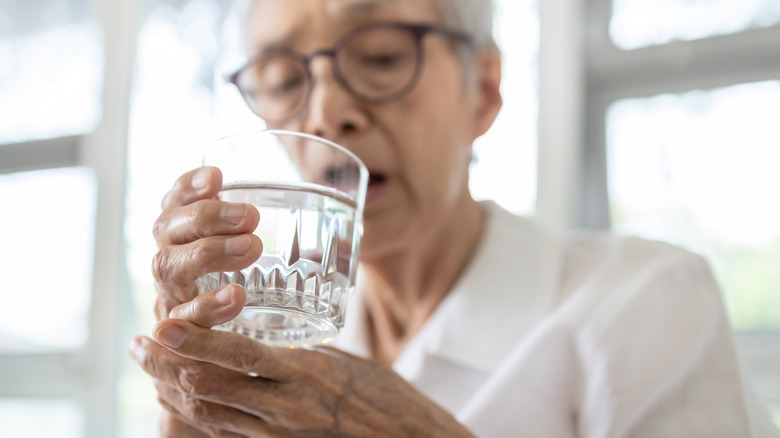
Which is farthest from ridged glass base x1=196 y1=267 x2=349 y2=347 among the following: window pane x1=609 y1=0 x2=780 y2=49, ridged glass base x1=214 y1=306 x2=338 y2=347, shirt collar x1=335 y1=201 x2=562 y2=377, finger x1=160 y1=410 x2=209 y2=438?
window pane x1=609 y1=0 x2=780 y2=49

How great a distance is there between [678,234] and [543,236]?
920mm

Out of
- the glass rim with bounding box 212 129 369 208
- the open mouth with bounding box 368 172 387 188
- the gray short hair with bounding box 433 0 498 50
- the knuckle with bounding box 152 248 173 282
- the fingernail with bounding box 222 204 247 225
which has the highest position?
the gray short hair with bounding box 433 0 498 50

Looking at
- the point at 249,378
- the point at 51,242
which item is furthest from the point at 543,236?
the point at 51,242

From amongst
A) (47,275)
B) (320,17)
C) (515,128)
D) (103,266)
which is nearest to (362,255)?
(320,17)

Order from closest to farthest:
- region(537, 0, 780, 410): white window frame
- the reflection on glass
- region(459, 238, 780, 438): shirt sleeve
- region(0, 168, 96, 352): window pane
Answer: region(459, 238, 780, 438): shirt sleeve, the reflection on glass, region(537, 0, 780, 410): white window frame, region(0, 168, 96, 352): window pane

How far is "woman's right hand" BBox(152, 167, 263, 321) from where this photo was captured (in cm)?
54

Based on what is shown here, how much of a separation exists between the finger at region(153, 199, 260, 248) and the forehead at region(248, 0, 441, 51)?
56cm

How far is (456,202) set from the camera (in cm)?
124

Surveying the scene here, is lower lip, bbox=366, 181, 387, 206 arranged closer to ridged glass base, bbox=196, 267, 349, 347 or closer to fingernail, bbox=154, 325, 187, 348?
ridged glass base, bbox=196, 267, 349, 347

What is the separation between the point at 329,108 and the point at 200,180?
1.44ft

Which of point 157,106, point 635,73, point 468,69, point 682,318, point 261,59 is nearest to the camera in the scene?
point 682,318

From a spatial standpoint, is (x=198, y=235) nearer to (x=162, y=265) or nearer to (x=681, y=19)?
(x=162, y=265)

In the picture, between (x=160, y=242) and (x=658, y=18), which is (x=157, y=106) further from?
(x=160, y=242)

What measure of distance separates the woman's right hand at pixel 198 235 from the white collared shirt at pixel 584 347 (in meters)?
0.53
